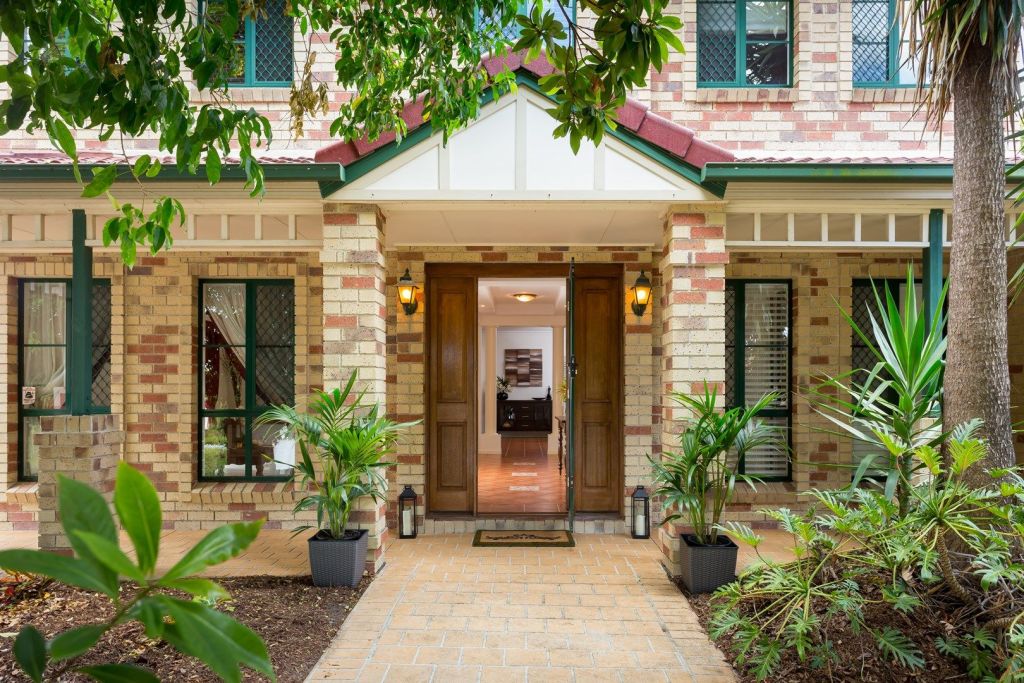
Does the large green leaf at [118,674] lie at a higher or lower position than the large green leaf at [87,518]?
lower

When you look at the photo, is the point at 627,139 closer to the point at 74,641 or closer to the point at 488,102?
the point at 488,102

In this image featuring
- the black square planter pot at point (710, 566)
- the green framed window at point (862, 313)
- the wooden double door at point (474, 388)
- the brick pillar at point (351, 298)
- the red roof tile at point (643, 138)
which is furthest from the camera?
the green framed window at point (862, 313)

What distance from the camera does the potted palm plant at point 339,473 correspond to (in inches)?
179

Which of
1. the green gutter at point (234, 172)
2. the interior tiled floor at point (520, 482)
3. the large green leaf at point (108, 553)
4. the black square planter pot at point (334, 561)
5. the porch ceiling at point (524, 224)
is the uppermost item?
the green gutter at point (234, 172)

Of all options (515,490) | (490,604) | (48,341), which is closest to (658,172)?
(490,604)

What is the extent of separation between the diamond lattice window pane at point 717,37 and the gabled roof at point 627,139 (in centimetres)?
183

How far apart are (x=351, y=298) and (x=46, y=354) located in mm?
3813

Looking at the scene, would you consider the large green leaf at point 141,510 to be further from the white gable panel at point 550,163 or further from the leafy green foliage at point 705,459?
the white gable panel at point 550,163

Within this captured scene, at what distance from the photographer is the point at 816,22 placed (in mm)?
5973

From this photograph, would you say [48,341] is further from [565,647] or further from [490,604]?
[565,647]

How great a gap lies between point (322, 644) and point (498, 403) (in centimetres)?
1029

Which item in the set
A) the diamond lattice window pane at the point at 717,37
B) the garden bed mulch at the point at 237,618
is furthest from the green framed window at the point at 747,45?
the garden bed mulch at the point at 237,618

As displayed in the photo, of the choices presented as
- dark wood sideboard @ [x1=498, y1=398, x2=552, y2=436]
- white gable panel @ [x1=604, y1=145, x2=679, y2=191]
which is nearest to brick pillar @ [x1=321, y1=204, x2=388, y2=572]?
white gable panel @ [x1=604, y1=145, x2=679, y2=191]

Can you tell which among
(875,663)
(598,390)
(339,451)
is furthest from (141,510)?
(598,390)
